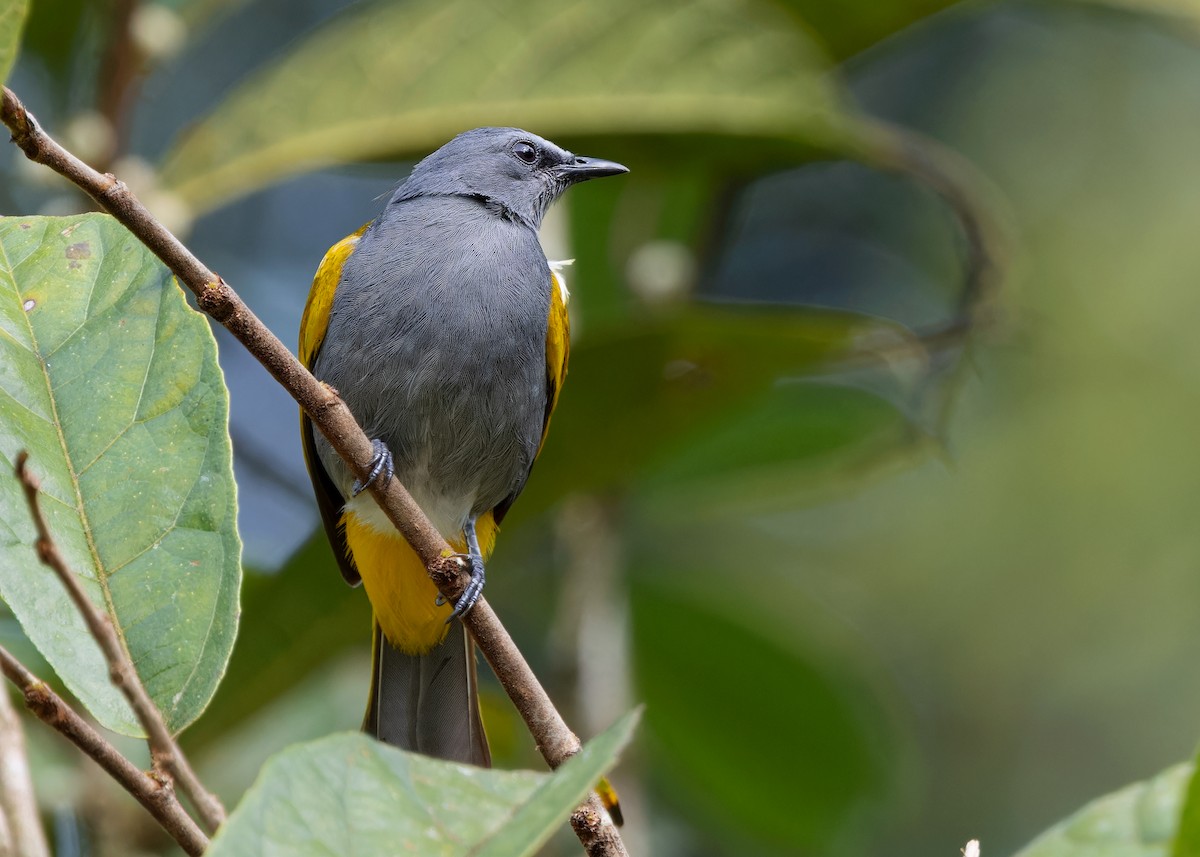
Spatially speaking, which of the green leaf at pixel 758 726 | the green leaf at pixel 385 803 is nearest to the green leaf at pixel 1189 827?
the green leaf at pixel 385 803

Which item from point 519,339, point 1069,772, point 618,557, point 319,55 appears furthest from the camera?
point 1069,772

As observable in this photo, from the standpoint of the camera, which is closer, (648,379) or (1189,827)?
(1189,827)

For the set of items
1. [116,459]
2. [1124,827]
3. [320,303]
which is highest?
[320,303]

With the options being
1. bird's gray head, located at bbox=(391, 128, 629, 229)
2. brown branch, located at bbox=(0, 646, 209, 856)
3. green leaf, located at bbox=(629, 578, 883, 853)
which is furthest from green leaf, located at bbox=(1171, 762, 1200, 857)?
green leaf, located at bbox=(629, 578, 883, 853)

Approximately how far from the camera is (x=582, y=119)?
393cm

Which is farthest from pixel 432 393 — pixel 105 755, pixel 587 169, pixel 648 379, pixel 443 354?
pixel 105 755

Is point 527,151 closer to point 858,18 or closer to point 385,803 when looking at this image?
point 858,18

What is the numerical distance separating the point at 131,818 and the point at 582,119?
219 cm

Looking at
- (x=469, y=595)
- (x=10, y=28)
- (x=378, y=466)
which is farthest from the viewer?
(x=378, y=466)

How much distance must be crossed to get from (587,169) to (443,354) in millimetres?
1055

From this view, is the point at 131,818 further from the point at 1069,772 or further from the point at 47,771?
the point at 1069,772

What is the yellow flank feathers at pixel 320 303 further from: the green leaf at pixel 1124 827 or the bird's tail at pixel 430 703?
the green leaf at pixel 1124 827

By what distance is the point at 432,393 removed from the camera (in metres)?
3.46

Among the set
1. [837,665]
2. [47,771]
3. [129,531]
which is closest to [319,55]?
[47,771]
